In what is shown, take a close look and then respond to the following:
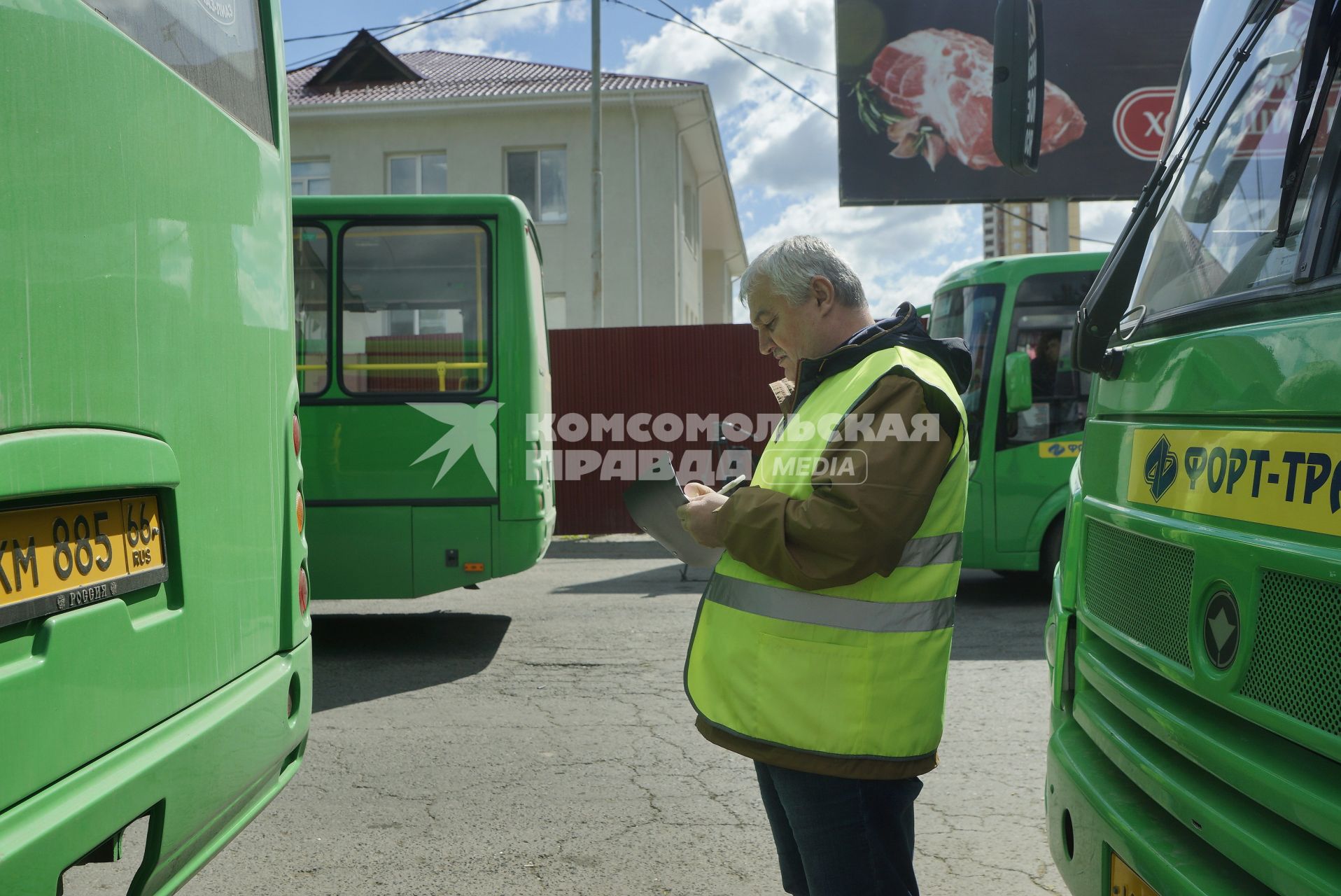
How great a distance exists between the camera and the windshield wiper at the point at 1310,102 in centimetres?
218

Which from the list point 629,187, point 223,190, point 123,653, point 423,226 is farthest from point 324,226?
point 629,187

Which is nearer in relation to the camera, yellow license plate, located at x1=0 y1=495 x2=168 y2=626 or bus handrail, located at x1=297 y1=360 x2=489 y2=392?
yellow license plate, located at x1=0 y1=495 x2=168 y2=626

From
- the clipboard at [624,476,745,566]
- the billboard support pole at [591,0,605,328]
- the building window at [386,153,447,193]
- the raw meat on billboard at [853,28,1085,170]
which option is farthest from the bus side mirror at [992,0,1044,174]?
the building window at [386,153,447,193]

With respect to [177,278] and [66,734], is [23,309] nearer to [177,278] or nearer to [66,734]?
[177,278]

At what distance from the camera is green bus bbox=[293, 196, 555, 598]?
7223 millimetres

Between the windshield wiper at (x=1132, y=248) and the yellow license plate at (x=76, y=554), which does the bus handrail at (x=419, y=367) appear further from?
the windshield wiper at (x=1132, y=248)

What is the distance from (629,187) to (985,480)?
13.7 m

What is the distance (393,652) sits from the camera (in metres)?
7.58

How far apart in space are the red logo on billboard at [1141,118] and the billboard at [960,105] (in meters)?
0.02

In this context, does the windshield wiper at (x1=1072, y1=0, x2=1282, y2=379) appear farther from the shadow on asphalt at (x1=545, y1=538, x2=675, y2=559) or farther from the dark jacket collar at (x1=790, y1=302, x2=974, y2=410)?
the shadow on asphalt at (x1=545, y1=538, x2=675, y2=559)

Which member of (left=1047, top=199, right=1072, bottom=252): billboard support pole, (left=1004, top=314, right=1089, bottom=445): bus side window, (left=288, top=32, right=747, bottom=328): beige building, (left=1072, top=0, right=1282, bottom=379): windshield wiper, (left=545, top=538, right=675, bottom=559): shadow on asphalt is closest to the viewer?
(left=1072, top=0, right=1282, bottom=379): windshield wiper

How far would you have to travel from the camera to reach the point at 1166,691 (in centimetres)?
216

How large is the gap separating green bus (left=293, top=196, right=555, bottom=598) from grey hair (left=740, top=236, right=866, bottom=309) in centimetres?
Answer: 502
